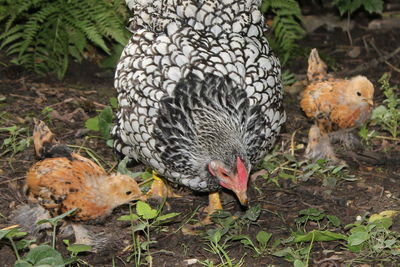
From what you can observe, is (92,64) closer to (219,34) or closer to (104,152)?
(104,152)

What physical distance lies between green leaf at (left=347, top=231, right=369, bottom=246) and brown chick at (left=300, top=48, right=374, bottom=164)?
1352 millimetres

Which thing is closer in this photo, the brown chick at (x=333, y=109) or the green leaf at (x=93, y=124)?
the brown chick at (x=333, y=109)

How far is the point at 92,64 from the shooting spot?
22.9 feet

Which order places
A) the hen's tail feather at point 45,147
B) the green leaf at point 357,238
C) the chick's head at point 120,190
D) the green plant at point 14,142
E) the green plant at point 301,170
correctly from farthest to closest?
the green plant at point 14,142, the green plant at point 301,170, the hen's tail feather at point 45,147, the chick's head at point 120,190, the green leaf at point 357,238

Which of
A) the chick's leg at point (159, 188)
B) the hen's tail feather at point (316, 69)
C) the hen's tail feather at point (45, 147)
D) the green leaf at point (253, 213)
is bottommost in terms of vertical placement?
the chick's leg at point (159, 188)

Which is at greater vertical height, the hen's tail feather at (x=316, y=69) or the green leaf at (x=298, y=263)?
the hen's tail feather at (x=316, y=69)

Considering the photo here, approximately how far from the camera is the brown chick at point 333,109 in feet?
17.9

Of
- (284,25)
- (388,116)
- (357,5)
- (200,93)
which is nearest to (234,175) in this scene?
(200,93)

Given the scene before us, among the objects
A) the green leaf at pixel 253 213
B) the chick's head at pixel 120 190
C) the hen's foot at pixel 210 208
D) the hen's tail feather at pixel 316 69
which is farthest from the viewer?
the hen's tail feather at pixel 316 69

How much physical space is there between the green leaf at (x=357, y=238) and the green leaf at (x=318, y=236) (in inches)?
4.1

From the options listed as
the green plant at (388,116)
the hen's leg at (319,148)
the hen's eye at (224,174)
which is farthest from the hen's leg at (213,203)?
the green plant at (388,116)

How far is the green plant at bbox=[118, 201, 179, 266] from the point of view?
164 inches

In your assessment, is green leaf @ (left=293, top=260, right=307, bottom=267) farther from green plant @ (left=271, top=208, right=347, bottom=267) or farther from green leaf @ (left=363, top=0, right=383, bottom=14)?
green leaf @ (left=363, top=0, right=383, bottom=14)

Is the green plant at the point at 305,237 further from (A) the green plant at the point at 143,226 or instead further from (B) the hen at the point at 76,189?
(B) the hen at the point at 76,189
